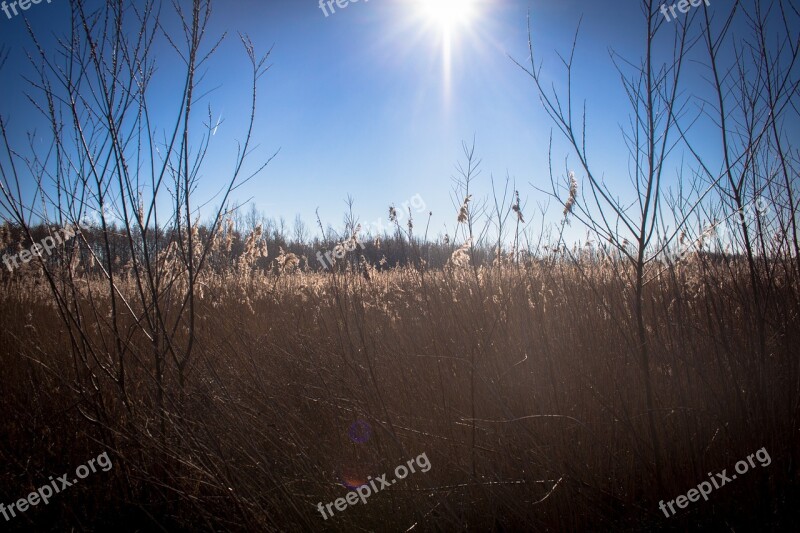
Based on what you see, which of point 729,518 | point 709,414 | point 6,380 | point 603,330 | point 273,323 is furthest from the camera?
point 273,323

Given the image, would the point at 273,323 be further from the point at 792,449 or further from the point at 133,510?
the point at 792,449

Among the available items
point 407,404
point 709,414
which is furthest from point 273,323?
point 709,414

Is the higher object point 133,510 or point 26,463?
point 26,463

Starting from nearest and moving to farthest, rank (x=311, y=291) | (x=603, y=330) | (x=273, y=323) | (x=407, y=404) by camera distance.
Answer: (x=407, y=404), (x=603, y=330), (x=273, y=323), (x=311, y=291)

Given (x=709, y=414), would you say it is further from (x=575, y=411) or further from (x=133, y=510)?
(x=133, y=510)

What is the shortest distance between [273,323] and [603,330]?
3.19 meters

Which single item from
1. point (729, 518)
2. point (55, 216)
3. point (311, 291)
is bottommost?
point (729, 518)

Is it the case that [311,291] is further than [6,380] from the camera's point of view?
Yes

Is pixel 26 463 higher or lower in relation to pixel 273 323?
lower

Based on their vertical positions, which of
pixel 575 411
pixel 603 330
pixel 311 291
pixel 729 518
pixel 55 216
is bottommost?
pixel 729 518

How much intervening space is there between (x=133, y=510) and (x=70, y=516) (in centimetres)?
29

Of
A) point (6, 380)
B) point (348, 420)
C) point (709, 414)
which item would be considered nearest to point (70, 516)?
point (348, 420)

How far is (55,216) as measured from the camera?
2.05 m

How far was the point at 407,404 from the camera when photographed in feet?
7.97
